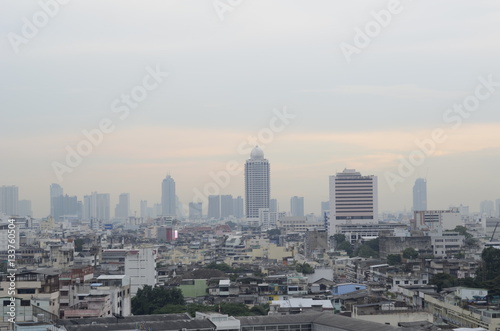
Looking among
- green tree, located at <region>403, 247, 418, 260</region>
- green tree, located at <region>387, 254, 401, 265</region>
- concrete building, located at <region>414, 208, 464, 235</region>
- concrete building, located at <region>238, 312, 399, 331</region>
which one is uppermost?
concrete building, located at <region>414, 208, 464, 235</region>

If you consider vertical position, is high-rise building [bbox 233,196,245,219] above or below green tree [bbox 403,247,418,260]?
above

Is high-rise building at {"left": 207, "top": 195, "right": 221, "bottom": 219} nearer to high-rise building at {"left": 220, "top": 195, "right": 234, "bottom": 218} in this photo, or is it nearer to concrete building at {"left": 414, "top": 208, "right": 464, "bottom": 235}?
high-rise building at {"left": 220, "top": 195, "right": 234, "bottom": 218}

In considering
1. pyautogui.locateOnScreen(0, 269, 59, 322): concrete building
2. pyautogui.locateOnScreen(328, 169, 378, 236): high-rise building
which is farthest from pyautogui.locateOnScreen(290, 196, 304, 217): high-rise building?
pyautogui.locateOnScreen(0, 269, 59, 322): concrete building

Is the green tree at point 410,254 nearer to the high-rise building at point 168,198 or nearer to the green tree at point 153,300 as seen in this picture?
the green tree at point 153,300

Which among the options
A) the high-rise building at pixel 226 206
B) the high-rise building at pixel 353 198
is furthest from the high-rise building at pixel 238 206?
the high-rise building at pixel 353 198

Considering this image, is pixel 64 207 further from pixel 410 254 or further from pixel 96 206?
pixel 410 254

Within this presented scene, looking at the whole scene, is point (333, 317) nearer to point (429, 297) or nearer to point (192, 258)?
point (429, 297)
